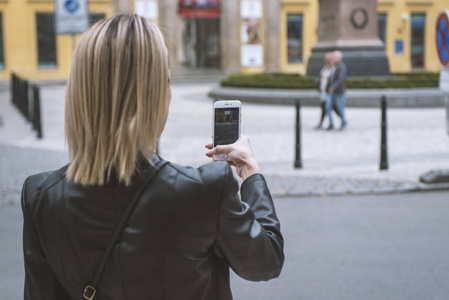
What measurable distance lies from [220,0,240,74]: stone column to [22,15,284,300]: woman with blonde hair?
3987 cm

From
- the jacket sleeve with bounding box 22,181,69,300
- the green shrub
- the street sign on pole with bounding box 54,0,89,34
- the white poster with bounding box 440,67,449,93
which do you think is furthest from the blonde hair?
the green shrub

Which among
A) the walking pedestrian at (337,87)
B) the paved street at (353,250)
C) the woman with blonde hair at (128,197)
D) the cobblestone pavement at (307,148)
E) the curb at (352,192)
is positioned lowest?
the cobblestone pavement at (307,148)

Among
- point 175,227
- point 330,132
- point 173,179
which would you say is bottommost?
point 330,132

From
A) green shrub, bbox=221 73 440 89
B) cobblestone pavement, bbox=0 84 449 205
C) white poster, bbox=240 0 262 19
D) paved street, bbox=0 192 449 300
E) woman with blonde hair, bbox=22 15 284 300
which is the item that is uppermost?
white poster, bbox=240 0 262 19

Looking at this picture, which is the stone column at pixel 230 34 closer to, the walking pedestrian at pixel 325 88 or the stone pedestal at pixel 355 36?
the stone pedestal at pixel 355 36

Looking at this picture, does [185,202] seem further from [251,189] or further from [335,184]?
[335,184]

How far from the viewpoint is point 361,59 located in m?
23.7

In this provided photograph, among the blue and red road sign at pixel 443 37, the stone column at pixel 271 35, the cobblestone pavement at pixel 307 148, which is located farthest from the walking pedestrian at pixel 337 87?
the stone column at pixel 271 35

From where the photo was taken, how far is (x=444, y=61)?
9047mm

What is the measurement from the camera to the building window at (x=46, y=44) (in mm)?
39531

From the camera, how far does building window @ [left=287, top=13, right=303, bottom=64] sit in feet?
143

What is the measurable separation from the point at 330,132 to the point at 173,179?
1347cm

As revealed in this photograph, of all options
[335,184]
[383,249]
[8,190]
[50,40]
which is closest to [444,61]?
[335,184]

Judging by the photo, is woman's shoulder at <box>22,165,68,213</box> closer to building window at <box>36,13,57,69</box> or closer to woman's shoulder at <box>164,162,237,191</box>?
woman's shoulder at <box>164,162,237,191</box>
